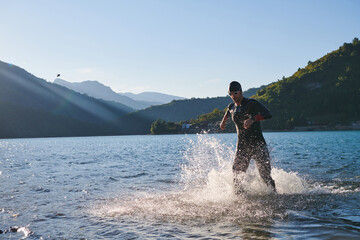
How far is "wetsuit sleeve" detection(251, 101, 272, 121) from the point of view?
7.71m

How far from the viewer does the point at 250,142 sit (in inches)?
339

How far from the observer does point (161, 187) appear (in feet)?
40.0

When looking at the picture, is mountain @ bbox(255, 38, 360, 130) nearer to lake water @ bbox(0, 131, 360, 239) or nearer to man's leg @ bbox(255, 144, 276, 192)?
lake water @ bbox(0, 131, 360, 239)

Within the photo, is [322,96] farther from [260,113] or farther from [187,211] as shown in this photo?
[187,211]

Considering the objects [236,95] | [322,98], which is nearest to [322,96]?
[322,98]

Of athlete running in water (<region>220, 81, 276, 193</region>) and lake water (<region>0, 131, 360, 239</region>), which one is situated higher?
athlete running in water (<region>220, 81, 276, 193</region>)

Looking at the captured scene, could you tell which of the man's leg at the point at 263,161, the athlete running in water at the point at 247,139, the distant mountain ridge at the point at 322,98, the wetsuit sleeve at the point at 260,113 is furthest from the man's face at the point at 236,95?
the distant mountain ridge at the point at 322,98

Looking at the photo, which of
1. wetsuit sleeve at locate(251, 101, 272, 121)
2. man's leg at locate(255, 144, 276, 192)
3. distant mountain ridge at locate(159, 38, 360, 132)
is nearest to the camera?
wetsuit sleeve at locate(251, 101, 272, 121)

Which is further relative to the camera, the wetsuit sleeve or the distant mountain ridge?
the distant mountain ridge

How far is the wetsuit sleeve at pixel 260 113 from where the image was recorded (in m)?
7.71

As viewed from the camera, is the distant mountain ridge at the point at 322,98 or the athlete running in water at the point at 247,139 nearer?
the athlete running in water at the point at 247,139

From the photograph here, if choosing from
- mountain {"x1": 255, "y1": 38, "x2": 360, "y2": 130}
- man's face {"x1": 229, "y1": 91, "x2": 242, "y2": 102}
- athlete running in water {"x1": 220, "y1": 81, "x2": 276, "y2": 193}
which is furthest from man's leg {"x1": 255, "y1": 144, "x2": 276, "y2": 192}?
mountain {"x1": 255, "y1": 38, "x2": 360, "y2": 130}

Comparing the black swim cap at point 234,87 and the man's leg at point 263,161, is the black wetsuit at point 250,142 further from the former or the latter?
the black swim cap at point 234,87

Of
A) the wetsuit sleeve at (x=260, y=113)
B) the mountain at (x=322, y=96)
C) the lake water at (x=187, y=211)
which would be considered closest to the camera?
the lake water at (x=187, y=211)
